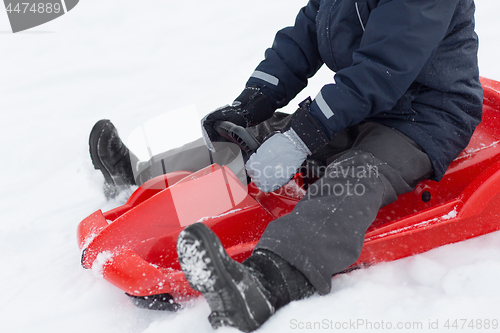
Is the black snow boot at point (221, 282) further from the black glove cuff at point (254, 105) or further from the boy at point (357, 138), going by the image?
the black glove cuff at point (254, 105)

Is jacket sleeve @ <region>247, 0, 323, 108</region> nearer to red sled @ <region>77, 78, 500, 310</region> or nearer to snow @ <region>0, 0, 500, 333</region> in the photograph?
red sled @ <region>77, 78, 500, 310</region>

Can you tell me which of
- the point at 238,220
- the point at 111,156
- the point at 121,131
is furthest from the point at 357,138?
the point at 121,131

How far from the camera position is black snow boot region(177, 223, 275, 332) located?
82 centimetres

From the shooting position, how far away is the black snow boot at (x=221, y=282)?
819mm

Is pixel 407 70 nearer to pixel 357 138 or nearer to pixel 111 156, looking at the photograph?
pixel 357 138

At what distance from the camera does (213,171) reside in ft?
4.32

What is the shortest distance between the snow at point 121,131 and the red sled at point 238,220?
0.20 feet

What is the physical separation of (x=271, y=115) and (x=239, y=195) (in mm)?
485

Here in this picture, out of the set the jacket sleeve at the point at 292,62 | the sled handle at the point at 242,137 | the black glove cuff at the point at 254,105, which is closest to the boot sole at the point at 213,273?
the sled handle at the point at 242,137

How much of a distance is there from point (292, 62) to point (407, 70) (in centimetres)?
59

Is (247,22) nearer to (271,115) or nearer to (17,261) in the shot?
(271,115)

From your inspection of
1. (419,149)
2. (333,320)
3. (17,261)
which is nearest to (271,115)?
(419,149)

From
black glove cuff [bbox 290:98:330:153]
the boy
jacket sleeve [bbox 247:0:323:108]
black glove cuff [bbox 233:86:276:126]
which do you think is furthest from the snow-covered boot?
jacket sleeve [bbox 247:0:323:108]

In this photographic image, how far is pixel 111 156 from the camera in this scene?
5.06 feet
